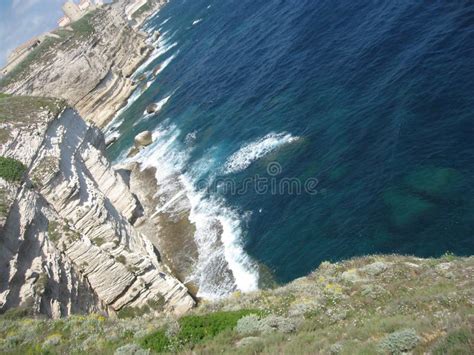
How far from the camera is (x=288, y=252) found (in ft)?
99.5

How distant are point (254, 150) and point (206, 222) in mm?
9713

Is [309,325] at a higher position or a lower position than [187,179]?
higher

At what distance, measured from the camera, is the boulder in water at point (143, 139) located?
57219 millimetres

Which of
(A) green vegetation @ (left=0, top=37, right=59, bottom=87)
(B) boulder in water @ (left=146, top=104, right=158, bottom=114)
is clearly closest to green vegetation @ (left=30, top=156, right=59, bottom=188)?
(B) boulder in water @ (left=146, top=104, right=158, bottom=114)

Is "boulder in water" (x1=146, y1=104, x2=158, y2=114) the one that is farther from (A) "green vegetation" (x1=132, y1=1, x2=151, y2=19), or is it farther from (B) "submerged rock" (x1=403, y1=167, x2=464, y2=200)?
(A) "green vegetation" (x1=132, y1=1, x2=151, y2=19)

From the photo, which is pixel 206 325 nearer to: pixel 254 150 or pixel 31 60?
pixel 254 150

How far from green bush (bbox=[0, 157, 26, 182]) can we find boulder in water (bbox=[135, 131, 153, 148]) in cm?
2688

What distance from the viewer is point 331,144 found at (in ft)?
120

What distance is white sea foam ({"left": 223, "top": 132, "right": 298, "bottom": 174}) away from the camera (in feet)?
134

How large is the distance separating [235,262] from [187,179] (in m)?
15.2

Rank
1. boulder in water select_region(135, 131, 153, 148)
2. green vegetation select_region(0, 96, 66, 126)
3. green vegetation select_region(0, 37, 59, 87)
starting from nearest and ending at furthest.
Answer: green vegetation select_region(0, 96, 66, 126) < boulder in water select_region(135, 131, 153, 148) < green vegetation select_region(0, 37, 59, 87)

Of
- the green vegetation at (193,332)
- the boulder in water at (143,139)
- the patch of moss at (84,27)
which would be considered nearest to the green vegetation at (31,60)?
the patch of moss at (84,27)

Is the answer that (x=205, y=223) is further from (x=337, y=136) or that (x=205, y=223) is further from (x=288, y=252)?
(x=337, y=136)

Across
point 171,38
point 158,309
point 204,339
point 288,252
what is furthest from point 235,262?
point 171,38
